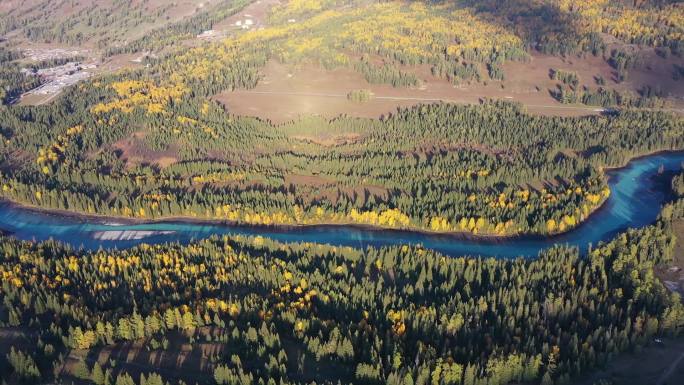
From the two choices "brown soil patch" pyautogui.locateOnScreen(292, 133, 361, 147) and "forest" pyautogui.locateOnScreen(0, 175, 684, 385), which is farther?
"brown soil patch" pyautogui.locateOnScreen(292, 133, 361, 147)

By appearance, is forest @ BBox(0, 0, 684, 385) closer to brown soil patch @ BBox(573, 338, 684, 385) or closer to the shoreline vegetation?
the shoreline vegetation

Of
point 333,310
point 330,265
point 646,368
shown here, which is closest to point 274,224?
point 330,265

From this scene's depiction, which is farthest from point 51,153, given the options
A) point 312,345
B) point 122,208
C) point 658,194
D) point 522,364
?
point 658,194

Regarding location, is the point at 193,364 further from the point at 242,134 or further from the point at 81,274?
the point at 242,134

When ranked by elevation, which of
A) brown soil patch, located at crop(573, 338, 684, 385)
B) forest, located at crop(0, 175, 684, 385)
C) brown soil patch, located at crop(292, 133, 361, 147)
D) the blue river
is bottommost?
the blue river

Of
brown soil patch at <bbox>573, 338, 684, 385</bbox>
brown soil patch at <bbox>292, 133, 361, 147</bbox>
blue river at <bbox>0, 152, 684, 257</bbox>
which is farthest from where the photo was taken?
brown soil patch at <bbox>292, 133, 361, 147</bbox>

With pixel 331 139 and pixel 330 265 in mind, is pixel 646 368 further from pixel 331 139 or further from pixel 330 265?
pixel 331 139

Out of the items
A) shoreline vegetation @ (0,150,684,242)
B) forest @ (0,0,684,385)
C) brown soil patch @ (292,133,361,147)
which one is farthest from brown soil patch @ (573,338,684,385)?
brown soil patch @ (292,133,361,147)

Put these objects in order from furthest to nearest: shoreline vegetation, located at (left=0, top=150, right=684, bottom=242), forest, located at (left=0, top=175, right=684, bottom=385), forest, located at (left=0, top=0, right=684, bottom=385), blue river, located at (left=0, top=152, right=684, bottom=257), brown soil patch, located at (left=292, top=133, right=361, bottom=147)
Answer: brown soil patch, located at (left=292, top=133, right=361, bottom=147), shoreline vegetation, located at (left=0, top=150, right=684, bottom=242), blue river, located at (left=0, top=152, right=684, bottom=257), forest, located at (left=0, top=0, right=684, bottom=385), forest, located at (left=0, top=175, right=684, bottom=385)
